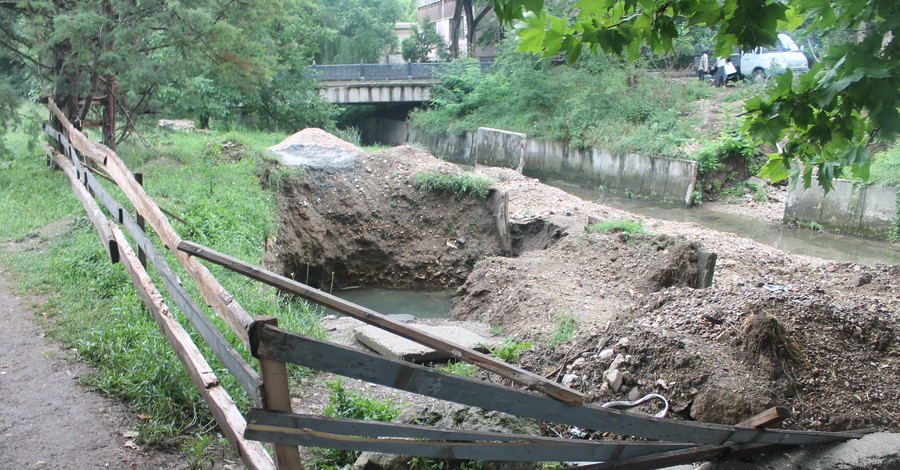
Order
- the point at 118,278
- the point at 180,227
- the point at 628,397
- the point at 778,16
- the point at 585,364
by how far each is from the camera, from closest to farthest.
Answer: the point at 778,16, the point at 628,397, the point at 585,364, the point at 118,278, the point at 180,227

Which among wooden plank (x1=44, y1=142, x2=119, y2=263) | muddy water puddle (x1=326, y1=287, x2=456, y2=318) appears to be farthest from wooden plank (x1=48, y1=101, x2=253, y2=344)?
muddy water puddle (x1=326, y1=287, x2=456, y2=318)

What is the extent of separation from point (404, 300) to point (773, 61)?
17339 mm

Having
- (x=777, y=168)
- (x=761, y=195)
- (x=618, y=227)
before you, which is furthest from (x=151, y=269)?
(x=761, y=195)

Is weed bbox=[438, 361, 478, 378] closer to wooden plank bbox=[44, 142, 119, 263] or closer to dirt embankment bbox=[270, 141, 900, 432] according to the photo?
dirt embankment bbox=[270, 141, 900, 432]

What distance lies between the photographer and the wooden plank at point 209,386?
320cm

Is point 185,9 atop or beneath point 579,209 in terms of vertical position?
atop

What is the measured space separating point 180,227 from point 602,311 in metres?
5.10

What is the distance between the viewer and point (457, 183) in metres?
13.4

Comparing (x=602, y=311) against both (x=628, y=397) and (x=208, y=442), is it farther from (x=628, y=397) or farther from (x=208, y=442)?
(x=208, y=442)

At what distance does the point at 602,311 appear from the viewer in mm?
7684

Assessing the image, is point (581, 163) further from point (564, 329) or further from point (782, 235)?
point (564, 329)

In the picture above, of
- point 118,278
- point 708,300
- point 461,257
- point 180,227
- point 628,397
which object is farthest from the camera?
point 461,257

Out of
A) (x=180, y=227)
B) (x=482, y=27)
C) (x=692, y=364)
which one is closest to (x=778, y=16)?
(x=692, y=364)

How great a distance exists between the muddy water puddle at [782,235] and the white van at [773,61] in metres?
7.66
